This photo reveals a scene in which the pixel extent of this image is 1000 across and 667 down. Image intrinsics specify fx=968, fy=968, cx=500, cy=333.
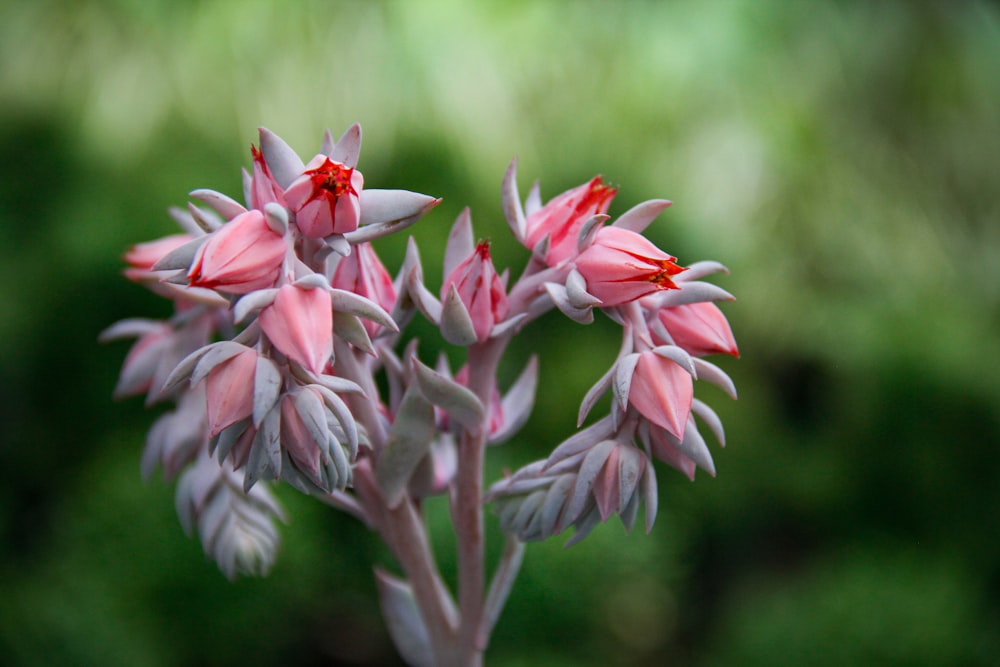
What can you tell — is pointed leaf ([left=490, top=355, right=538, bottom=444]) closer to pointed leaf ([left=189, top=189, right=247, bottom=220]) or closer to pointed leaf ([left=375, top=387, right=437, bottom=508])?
pointed leaf ([left=375, top=387, right=437, bottom=508])

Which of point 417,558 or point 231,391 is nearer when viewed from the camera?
point 231,391

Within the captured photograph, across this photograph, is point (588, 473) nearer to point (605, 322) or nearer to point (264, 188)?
point (264, 188)

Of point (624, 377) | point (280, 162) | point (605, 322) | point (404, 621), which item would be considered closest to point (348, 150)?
point (280, 162)

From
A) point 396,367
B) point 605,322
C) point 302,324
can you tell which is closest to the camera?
point 302,324

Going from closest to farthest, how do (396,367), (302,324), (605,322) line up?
(302,324), (396,367), (605,322)

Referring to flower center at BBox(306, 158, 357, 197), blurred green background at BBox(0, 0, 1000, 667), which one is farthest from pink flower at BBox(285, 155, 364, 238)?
blurred green background at BBox(0, 0, 1000, 667)

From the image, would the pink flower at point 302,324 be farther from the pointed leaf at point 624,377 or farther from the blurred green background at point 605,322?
the blurred green background at point 605,322

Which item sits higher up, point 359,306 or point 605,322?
point 359,306
